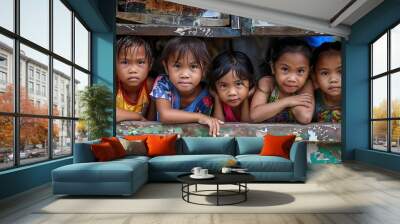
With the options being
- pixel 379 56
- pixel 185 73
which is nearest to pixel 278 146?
pixel 185 73

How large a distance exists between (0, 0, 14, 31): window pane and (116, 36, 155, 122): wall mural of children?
4.16 meters

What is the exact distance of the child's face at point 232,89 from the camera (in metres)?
9.35

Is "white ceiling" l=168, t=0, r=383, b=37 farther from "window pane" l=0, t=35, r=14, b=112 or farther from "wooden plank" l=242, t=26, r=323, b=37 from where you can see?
"window pane" l=0, t=35, r=14, b=112

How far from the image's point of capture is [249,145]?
7137mm

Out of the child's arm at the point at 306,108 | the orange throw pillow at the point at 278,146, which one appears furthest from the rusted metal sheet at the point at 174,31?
the orange throw pillow at the point at 278,146

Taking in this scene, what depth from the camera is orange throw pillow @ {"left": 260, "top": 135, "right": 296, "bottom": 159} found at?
21.6ft

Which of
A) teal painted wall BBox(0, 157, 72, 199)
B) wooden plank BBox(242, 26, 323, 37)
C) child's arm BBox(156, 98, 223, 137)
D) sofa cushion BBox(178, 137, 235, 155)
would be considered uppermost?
wooden plank BBox(242, 26, 323, 37)

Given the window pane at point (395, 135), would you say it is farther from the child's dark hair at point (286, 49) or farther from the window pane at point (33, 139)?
the window pane at point (33, 139)

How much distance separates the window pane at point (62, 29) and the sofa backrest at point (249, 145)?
368 centimetres

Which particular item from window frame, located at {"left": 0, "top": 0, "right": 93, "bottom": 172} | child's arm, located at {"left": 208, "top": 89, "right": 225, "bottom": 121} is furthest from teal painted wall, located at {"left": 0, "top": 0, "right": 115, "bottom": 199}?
child's arm, located at {"left": 208, "top": 89, "right": 225, "bottom": 121}

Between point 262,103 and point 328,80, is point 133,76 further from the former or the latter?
point 328,80

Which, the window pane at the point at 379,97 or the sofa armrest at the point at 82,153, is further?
the window pane at the point at 379,97

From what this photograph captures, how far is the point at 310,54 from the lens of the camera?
9398mm

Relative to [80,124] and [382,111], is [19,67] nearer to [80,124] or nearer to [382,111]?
[80,124]
